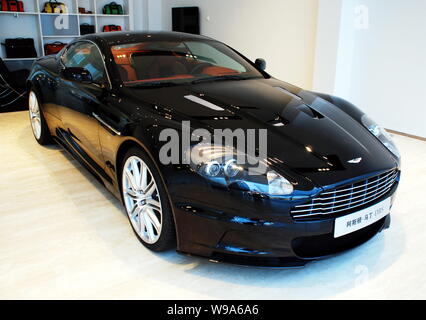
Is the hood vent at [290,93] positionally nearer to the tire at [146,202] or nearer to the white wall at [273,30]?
the tire at [146,202]

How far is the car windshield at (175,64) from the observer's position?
2.25 metres

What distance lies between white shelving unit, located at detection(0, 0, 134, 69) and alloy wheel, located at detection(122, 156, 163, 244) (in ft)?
17.3

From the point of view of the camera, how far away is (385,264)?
1.82m

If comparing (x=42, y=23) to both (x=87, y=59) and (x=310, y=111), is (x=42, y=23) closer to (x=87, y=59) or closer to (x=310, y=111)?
(x=87, y=59)

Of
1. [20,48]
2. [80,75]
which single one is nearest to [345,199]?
[80,75]

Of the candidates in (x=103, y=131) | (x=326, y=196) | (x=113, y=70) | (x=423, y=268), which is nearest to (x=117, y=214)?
(x=103, y=131)

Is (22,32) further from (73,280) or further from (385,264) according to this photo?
(385,264)

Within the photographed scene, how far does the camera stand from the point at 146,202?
1.83 meters

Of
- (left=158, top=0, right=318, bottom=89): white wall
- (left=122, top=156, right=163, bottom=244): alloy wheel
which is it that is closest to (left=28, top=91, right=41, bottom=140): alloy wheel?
(left=122, top=156, right=163, bottom=244): alloy wheel

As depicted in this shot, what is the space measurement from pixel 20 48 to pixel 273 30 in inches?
152

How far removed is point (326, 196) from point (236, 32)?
4.98 meters

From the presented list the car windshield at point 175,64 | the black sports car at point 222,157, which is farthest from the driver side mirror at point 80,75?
the car windshield at point 175,64

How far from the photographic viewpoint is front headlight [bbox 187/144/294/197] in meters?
1.48

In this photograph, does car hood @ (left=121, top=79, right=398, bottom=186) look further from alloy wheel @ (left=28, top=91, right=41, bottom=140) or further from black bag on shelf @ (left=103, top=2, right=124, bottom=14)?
black bag on shelf @ (left=103, top=2, right=124, bottom=14)
